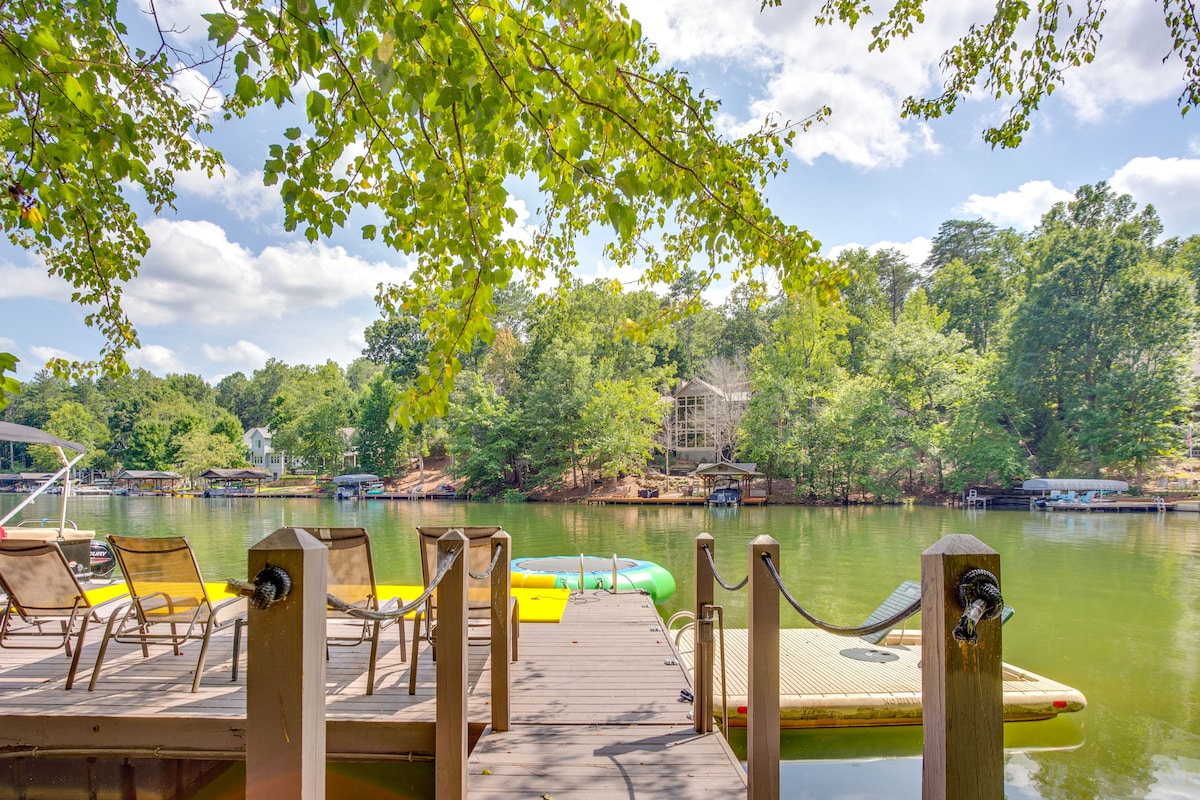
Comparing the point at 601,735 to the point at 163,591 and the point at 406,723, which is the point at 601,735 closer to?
the point at 406,723

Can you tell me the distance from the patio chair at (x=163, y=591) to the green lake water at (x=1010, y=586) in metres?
3.86

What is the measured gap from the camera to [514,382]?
143 feet

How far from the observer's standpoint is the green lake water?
485 cm

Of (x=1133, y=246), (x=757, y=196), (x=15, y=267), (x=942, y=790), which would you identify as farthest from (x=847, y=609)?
(x=1133, y=246)

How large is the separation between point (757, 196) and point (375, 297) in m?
2.18

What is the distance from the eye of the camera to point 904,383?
1352 inches

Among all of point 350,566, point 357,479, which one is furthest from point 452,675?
point 357,479

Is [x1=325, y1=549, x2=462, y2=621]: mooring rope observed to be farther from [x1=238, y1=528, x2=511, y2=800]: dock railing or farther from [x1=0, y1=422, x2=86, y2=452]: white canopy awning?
[x1=0, y1=422, x2=86, y2=452]: white canopy awning

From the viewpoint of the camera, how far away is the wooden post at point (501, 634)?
3307mm

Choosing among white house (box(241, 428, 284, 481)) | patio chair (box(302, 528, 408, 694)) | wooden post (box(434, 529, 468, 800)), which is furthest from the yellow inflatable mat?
white house (box(241, 428, 284, 481))

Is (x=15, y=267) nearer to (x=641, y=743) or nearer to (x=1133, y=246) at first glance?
(x=641, y=743)

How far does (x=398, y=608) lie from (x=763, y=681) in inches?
54.7

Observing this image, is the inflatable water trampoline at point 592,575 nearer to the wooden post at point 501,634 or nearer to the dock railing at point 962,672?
the wooden post at point 501,634

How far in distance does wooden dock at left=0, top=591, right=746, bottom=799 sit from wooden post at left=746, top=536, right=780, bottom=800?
0.48m
